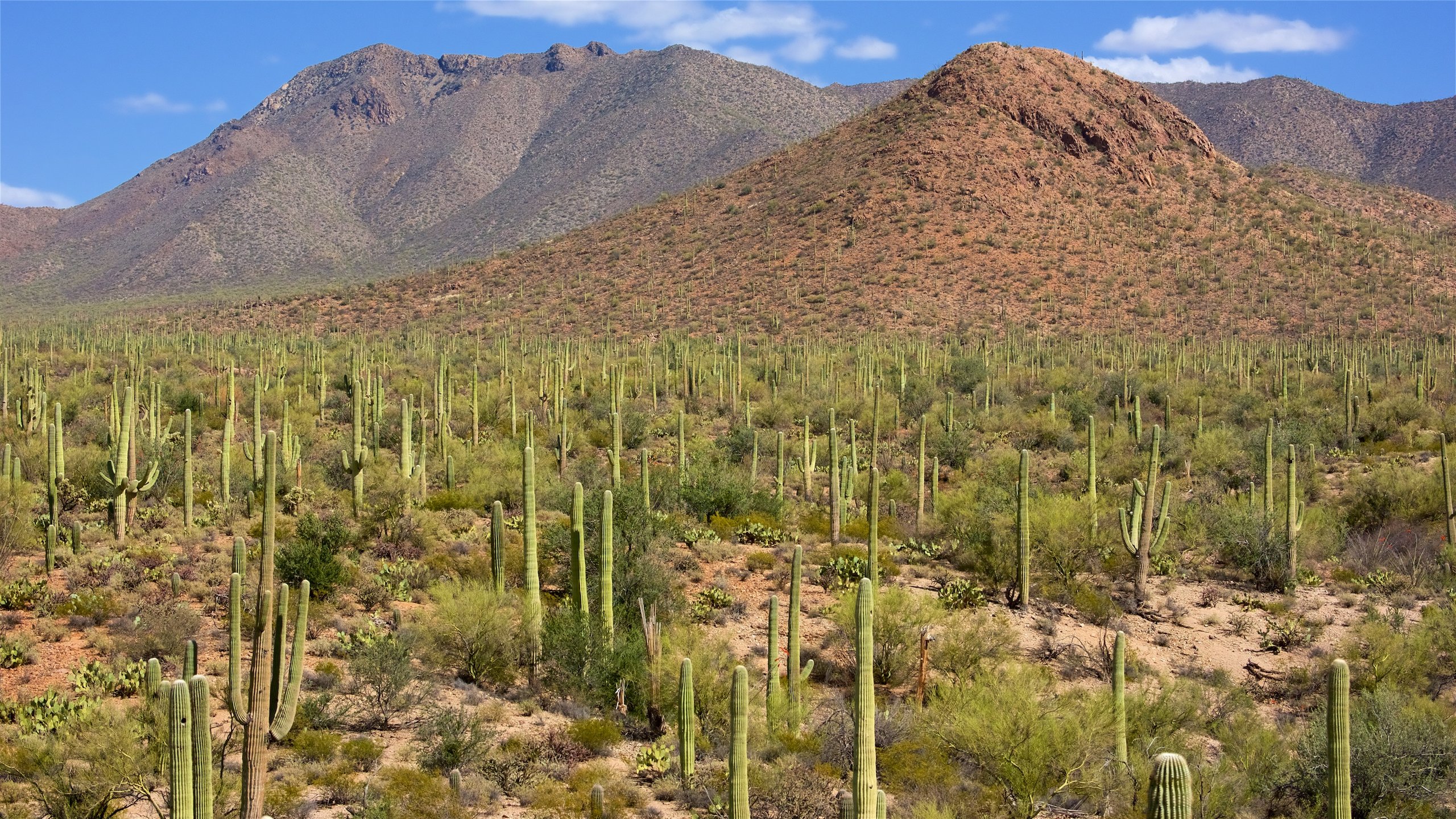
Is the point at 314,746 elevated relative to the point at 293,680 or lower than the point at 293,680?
lower

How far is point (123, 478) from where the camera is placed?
16188 mm

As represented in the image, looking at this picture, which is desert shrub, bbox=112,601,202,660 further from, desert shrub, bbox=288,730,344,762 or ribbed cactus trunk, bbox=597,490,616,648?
ribbed cactus trunk, bbox=597,490,616,648

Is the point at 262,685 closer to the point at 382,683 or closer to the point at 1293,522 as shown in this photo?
the point at 382,683

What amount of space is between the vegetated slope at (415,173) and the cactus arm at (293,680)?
82.9 metres

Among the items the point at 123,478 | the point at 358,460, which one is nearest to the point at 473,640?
the point at 358,460

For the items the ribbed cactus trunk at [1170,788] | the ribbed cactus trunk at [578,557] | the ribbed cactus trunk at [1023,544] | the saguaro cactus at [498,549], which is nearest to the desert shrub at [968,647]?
the ribbed cactus trunk at [1023,544]

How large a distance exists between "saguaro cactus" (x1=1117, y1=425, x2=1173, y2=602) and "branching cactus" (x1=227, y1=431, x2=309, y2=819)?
10.5m

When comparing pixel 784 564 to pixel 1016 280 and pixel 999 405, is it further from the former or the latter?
pixel 1016 280

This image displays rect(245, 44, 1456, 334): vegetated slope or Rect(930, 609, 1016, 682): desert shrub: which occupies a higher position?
Rect(245, 44, 1456, 334): vegetated slope

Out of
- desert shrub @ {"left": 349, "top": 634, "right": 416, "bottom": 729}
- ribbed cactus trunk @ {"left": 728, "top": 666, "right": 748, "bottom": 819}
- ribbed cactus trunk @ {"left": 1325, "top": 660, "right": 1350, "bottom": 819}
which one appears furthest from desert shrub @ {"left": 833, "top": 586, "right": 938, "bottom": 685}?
ribbed cactus trunk @ {"left": 1325, "top": 660, "right": 1350, "bottom": 819}

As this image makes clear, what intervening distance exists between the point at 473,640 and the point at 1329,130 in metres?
119

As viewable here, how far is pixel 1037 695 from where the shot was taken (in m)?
10.2

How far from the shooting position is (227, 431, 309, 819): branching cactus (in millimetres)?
7613

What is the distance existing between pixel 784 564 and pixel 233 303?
63.5 meters
